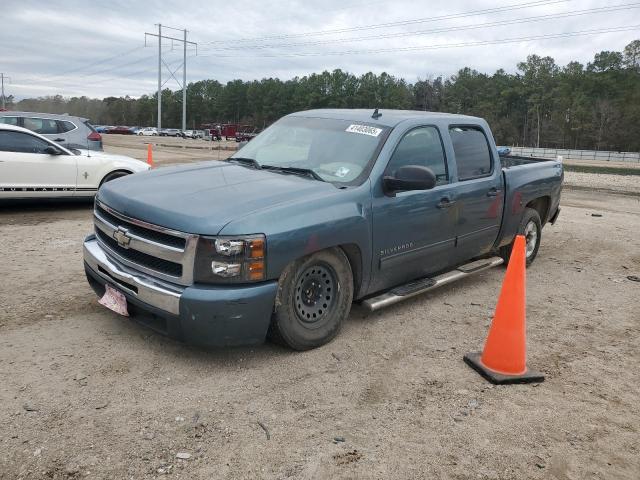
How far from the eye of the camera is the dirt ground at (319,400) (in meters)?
2.78

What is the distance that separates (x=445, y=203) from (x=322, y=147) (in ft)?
4.00

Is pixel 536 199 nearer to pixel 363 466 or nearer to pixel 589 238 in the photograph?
pixel 589 238

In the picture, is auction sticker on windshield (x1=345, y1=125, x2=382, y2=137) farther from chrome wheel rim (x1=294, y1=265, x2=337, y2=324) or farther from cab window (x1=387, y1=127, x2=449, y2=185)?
chrome wheel rim (x1=294, y1=265, x2=337, y2=324)

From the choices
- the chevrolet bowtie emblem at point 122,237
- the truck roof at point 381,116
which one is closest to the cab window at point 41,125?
the truck roof at point 381,116

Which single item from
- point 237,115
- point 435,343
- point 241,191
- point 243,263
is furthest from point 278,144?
point 237,115

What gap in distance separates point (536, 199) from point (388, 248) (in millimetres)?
3228

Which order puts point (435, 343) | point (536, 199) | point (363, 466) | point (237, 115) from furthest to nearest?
point (237, 115) → point (536, 199) → point (435, 343) → point (363, 466)

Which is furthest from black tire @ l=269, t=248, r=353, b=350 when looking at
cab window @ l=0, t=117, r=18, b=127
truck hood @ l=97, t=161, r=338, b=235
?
cab window @ l=0, t=117, r=18, b=127

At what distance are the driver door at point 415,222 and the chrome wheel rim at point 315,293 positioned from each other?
1.53 ft

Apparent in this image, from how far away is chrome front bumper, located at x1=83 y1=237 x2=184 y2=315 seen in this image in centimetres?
346

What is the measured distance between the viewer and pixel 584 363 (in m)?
4.14

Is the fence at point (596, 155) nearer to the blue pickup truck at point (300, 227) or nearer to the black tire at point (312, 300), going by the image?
the blue pickup truck at point (300, 227)

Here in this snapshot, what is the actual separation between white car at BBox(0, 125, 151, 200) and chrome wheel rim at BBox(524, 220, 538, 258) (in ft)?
22.2

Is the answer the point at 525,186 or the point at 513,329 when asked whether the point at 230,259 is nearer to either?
the point at 513,329
